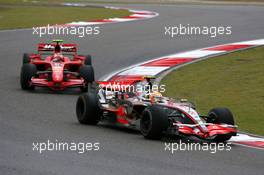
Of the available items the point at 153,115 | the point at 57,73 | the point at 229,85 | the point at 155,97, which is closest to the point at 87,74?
the point at 57,73

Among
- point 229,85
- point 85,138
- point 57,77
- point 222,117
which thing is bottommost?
point 85,138

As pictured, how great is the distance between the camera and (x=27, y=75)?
1717cm

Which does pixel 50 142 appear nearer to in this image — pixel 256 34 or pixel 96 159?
pixel 96 159

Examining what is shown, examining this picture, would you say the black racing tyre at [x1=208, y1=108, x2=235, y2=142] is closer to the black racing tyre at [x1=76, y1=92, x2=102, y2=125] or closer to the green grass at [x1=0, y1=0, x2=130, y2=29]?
the black racing tyre at [x1=76, y1=92, x2=102, y2=125]

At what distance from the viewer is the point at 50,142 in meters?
11.4

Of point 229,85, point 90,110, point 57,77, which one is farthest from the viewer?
point 229,85

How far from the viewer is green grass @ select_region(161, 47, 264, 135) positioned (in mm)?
14727

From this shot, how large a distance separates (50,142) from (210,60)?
10.9 metres

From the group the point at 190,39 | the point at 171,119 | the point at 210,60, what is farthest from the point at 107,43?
the point at 171,119

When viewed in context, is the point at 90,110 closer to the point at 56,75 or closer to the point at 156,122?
the point at 156,122

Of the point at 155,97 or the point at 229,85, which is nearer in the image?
the point at 155,97

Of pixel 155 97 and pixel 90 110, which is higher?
pixel 155 97

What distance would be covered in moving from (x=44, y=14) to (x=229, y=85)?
58.5 ft

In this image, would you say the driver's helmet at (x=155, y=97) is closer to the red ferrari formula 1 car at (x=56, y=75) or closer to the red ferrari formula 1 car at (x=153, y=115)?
the red ferrari formula 1 car at (x=153, y=115)
